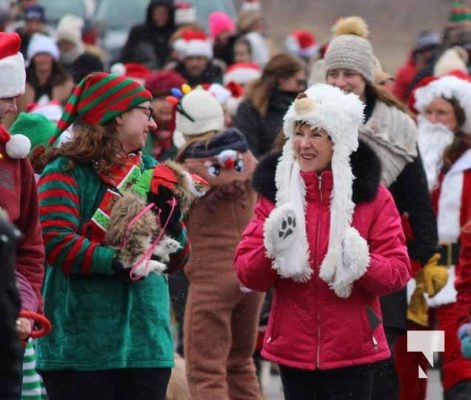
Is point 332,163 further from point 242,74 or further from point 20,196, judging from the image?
point 242,74

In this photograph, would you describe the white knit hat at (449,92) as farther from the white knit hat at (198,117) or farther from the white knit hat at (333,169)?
the white knit hat at (333,169)

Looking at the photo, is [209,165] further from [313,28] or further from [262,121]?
[313,28]

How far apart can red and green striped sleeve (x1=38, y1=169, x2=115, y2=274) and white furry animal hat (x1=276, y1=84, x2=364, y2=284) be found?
33.7 inches

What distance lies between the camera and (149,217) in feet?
25.4

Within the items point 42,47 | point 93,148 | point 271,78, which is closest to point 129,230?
point 93,148

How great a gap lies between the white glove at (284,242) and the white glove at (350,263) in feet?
0.58

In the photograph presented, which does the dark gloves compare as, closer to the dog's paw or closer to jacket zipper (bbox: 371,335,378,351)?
the dog's paw

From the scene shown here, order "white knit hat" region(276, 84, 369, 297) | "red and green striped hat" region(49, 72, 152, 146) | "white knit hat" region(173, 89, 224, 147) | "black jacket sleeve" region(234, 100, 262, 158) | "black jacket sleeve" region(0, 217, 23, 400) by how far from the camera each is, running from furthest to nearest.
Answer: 1. "black jacket sleeve" region(234, 100, 262, 158)
2. "white knit hat" region(173, 89, 224, 147)
3. "red and green striped hat" region(49, 72, 152, 146)
4. "white knit hat" region(276, 84, 369, 297)
5. "black jacket sleeve" region(0, 217, 23, 400)

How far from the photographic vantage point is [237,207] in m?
10.1

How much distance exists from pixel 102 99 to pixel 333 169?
1.07 metres

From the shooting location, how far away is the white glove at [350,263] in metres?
7.71

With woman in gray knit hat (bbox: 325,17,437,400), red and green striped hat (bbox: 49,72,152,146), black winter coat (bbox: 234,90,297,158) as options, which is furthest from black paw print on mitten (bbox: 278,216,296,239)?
black winter coat (bbox: 234,90,297,158)

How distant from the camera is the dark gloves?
788cm

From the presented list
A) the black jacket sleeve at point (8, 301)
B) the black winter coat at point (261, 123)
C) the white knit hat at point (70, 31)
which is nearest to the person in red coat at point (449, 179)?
the black winter coat at point (261, 123)
